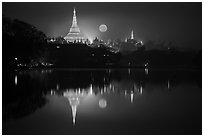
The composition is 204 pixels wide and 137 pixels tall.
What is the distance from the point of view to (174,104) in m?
11.1

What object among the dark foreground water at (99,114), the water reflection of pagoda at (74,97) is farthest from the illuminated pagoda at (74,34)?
the dark foreground water at (99,114)

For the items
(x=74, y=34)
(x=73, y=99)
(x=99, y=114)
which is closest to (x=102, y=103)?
(x=73, y=99)

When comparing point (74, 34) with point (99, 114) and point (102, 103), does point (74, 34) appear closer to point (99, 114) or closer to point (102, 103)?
point (102, 103)

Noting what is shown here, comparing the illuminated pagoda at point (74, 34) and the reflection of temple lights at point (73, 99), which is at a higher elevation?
the illuminated pagoda at point (74, 34)

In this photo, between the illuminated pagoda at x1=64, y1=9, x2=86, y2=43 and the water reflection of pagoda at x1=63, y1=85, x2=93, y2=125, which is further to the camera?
the illuminated pagoda at x1=64, y1=9, x2=86, y2=43

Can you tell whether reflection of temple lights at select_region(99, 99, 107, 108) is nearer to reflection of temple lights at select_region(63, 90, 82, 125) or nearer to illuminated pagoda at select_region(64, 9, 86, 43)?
reflection of temple lights at select_region(63, 90, 82, 125)

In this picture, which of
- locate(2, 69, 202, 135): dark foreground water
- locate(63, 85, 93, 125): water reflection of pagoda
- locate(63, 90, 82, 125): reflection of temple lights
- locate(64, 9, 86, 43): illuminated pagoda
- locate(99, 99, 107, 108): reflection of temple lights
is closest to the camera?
locate(2, 69, 202, 135): dark foreground water

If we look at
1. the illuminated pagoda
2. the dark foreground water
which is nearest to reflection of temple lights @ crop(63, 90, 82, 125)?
the dark foreground water

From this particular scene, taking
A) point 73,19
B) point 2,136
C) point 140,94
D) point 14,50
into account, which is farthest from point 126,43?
point 2,136

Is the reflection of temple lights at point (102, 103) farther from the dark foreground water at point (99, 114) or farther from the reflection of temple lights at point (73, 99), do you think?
the reflection of temple lights at point (73, 99)

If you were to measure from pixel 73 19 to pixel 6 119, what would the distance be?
93.0 m

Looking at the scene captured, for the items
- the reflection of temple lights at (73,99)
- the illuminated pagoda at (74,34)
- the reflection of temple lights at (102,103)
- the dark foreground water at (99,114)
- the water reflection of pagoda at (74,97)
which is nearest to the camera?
the dark foreground water at (99,114)

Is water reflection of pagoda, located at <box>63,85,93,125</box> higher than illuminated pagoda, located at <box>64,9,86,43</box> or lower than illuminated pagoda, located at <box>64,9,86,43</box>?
lower

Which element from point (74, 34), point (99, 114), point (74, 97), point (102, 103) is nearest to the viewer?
point (99, 114)
